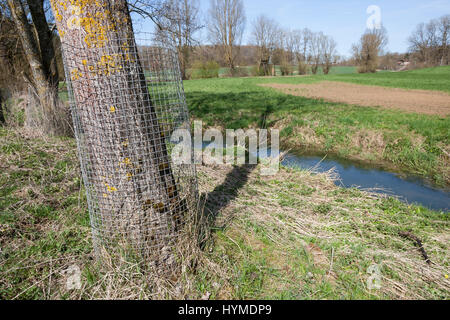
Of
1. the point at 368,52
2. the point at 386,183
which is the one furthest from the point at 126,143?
the point at 368,52

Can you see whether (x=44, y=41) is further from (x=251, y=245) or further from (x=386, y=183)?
(x=386, y=183)

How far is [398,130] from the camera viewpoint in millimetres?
6957

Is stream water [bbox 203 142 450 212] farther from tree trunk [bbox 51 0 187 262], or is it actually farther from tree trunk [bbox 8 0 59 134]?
tree trunk [bbox 8 0 59 134]

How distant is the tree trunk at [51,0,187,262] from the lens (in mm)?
1919

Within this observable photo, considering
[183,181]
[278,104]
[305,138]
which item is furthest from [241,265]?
[278,104]

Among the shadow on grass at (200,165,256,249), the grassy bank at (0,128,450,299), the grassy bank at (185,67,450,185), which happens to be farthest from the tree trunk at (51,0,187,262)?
the grassy bank at (185,67,450,185)

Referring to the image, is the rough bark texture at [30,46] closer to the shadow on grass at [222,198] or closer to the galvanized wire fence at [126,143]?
the shadow on grass at [222,198]

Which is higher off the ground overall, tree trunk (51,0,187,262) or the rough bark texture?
the rough bark texture

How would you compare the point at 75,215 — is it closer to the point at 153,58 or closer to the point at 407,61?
the point at 153,58

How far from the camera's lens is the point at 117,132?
2027 mm

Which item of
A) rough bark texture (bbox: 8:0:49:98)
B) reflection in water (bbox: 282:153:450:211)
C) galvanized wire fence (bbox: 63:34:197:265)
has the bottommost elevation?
reflection in water (bbox: 282:153:450:211)

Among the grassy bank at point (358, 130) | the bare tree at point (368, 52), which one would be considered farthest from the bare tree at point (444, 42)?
the grassy bank at point (358, 130)

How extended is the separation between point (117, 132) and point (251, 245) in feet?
5.41

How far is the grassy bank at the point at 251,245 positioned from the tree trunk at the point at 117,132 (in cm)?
34
